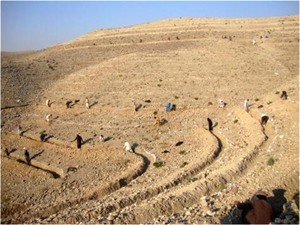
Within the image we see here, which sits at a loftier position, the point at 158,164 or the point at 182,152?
the point at 182,152

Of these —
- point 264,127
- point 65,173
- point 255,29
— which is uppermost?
point 255,29

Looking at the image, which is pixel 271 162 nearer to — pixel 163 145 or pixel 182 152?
pixel 182 152

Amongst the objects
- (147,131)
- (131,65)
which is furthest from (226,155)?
(131,65)

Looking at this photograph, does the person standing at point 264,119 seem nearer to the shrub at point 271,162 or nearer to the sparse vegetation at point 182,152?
the sparse vegetation at point 182,152

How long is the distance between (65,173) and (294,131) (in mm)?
17576

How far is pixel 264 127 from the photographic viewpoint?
3359 cm

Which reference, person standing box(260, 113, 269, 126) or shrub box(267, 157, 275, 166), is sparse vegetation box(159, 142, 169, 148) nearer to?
person standing box(260, 113, 269, 126)

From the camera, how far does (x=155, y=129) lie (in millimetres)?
40406

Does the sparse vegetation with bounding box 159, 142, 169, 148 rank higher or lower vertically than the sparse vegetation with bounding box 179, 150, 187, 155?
lower

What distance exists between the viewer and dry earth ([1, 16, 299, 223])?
76.1 feet

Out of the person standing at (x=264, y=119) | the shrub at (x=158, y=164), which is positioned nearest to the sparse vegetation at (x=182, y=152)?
the shrub at (x=158, y=164)

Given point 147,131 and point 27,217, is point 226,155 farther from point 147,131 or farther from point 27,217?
point 27,217

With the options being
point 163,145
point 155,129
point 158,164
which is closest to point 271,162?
point 158,164

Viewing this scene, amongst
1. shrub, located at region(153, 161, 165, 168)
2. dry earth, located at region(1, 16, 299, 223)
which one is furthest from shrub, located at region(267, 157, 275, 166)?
shrub, located at region(153, 161, 165, 168)
